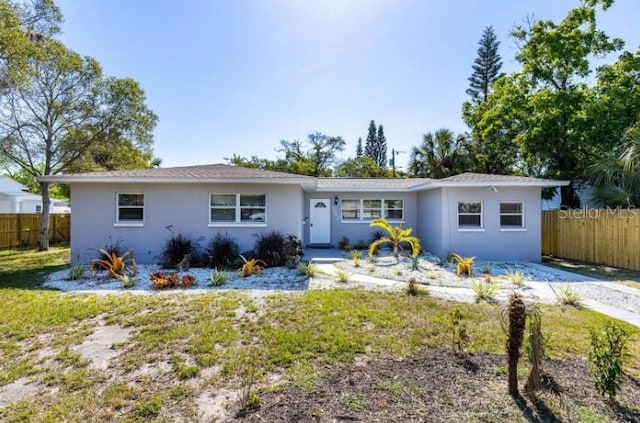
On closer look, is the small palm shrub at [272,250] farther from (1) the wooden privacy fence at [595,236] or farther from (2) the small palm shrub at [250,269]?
(1) the wooden privacy fence at [595,236]

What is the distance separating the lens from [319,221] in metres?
16.0

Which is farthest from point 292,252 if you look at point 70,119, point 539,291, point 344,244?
point 70,119

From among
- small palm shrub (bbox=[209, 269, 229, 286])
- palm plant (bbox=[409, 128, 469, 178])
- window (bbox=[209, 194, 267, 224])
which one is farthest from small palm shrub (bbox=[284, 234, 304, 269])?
palm plant (bbox=[409, 128, 469, 178])

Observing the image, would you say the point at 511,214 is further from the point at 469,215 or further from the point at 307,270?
the point at 307,270

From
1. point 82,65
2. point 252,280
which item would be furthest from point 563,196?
point 82,65

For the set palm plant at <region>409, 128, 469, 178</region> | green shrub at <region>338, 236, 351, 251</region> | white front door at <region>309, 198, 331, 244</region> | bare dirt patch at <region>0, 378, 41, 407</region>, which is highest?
palm plant at <region>409, 128, 469, 178</region>

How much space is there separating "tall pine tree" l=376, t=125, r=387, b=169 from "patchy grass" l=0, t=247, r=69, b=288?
36482mm

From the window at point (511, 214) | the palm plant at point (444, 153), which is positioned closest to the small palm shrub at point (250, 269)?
the window at point (511, 214)

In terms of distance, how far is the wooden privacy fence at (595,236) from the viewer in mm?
10656

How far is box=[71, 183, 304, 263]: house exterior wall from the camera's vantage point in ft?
37.3

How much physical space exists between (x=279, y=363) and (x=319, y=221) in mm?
11984

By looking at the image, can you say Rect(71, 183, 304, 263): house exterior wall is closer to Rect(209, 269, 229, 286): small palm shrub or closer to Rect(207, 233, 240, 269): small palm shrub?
Rect(207, 233, 240, 269): small palm shrub

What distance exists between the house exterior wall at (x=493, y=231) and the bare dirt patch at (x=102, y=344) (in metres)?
10.8

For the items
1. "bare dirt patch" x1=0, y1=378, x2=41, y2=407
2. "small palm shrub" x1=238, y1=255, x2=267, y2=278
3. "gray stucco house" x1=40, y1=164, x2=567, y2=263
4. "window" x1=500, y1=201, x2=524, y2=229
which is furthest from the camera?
"window" x1=500, y1=201, x2=524, y2=229
